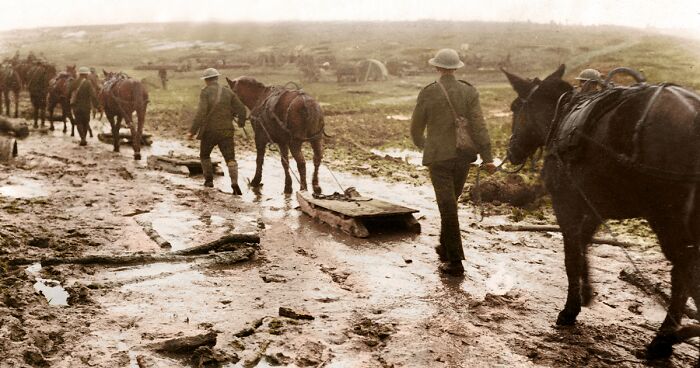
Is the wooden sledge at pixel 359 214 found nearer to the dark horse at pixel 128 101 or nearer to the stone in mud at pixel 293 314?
the stone in mud at pixel 293 314

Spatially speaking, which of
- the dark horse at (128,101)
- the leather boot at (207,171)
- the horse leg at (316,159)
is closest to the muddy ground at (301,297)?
the horse leg at (316,159)

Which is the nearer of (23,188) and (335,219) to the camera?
(335,219)

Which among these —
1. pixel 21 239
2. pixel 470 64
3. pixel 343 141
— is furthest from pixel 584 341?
pixel 470 64

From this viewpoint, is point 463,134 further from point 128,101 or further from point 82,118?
point 82,118

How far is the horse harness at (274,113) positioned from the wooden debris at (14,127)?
33.3 ft

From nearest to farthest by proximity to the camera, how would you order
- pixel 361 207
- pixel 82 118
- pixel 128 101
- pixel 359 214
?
pixel 359 214, pixel 361 207, pixel 128 101, pixel 82 118

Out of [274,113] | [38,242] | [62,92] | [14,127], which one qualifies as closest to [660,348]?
[38,242]

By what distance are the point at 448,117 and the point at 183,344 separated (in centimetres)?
360

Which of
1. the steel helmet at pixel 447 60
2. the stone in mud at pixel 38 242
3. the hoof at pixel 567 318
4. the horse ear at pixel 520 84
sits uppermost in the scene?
the steel helmet at pixel 447 60

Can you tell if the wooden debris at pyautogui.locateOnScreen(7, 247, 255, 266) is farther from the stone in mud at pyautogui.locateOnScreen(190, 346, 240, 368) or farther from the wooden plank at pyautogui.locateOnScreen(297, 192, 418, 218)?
the stone in mud at pyautogui.locateOnScreen(190, 346, 240, 368)

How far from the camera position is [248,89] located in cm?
1116

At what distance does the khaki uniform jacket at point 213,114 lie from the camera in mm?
9797

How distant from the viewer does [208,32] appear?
82.1 metres

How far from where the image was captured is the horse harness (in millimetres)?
10125
